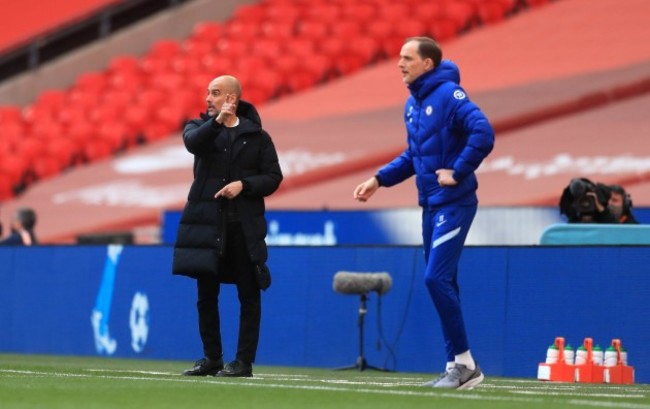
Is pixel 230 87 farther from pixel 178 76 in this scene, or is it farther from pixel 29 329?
pixel 178 76

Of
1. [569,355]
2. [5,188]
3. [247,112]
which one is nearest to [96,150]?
[5,188]

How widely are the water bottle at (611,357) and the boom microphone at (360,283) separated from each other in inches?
89.2

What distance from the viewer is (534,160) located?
20.0 m

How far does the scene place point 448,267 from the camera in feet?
28.6

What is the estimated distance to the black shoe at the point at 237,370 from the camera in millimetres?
9719

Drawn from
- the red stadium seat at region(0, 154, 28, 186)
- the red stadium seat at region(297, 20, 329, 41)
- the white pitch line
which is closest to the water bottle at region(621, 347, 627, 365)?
the white pitch line

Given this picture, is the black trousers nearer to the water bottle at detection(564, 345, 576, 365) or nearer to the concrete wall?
the water bottle at detection(564, 345, 576, 365)

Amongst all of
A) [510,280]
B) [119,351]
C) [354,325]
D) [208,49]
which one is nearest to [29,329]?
[119,351]

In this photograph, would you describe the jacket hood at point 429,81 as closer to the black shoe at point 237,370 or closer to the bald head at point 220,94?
the bald head at point 220,94

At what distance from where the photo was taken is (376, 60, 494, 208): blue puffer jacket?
8.62 m

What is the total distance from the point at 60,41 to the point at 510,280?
1493 centimetres

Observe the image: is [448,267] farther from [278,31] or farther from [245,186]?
[278,31]

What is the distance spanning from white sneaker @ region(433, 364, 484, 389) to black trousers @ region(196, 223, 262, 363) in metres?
1.56

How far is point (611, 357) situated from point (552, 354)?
437 millimetres
